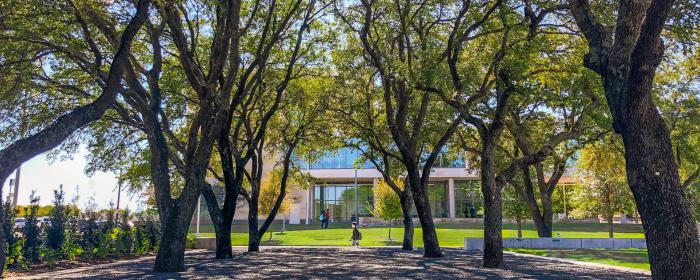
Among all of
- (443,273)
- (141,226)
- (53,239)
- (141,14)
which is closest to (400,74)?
(443,273)

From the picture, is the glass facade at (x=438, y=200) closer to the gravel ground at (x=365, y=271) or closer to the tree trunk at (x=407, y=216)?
the tree trunk at (x=407, y=216)

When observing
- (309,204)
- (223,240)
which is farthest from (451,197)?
(223,240)

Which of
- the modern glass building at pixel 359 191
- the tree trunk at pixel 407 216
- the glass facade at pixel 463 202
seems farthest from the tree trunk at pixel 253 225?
the glass facade at pixel 463 202

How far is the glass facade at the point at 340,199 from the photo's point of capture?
183 ft

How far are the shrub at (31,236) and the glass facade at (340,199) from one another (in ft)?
134

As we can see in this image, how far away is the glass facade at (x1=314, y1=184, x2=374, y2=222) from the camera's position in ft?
183

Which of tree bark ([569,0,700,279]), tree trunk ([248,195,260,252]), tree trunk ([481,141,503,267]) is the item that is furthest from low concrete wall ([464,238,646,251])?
tree bark ([569,0,700,279])

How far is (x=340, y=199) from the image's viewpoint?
56.3 m

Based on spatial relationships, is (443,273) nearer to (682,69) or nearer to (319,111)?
(319,111)

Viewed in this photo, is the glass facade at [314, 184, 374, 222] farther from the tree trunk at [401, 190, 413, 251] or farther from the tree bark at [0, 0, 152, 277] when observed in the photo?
the tree bark at [0, 0, 152, 277]

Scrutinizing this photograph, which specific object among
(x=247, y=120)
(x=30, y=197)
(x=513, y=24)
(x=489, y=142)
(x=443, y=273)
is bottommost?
(x=443, y=273)

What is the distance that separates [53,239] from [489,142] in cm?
1411

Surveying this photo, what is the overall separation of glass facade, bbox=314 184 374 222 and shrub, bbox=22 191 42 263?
40795mm

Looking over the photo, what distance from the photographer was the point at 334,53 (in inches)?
728
